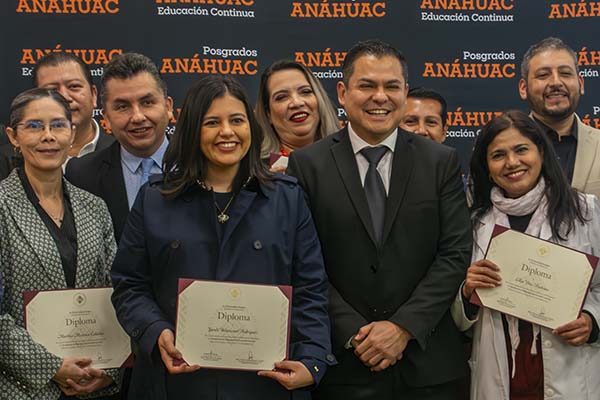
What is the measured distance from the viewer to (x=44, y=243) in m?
3.08

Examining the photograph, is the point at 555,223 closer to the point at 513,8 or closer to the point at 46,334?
the point at 46,334

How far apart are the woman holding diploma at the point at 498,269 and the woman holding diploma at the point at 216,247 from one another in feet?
2.56

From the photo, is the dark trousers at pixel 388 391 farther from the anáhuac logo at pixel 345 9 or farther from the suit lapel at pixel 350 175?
the anáhuac logo at pixel 345 9

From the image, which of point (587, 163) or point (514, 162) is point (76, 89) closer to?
point (514, 162)

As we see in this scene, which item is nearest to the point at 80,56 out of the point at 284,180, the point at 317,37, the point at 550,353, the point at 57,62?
the point at 57,62

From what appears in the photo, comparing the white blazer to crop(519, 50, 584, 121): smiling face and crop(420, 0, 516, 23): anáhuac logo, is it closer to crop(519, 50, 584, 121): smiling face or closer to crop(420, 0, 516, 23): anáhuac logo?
crop(519, 50, 584, 121): smiling face

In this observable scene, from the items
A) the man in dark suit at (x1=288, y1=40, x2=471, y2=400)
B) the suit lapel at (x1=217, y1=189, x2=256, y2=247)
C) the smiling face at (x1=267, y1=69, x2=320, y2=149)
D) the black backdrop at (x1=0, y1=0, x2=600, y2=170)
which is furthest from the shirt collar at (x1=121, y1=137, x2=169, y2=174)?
the black backdrop at (x1=0, y1=0, x2=600, y2=170)

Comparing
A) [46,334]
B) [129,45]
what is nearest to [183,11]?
[129,45]

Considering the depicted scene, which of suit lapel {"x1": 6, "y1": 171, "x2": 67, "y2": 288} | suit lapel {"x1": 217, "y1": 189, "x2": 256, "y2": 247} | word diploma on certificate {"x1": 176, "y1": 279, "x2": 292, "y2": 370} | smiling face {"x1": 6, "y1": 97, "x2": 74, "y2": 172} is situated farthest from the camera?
smiling face {"x1": 6, "y1": 97, "x2": 74, "y2": 172}

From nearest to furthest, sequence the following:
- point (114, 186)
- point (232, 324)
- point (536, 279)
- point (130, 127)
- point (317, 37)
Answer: point (232, 324) < point (536, 279) < point (114, 186) < point (130, 127) < point (317, 37)

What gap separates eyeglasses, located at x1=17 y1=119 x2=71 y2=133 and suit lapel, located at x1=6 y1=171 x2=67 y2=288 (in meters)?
0.27

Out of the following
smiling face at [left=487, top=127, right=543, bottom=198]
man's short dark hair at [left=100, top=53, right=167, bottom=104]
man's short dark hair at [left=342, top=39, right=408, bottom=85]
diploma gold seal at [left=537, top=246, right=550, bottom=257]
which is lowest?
diploma gold seal at [left=537, top=246, right=550, bottom=257]

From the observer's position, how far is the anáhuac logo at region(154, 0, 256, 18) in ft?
17.7

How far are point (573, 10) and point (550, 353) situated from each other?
326 centimetres
